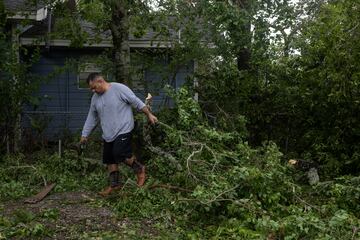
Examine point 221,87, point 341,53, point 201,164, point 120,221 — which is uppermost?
point 341,53

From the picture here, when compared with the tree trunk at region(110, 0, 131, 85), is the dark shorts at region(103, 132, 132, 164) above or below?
below

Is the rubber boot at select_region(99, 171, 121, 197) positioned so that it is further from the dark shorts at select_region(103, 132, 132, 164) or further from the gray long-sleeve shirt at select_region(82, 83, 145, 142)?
the gray long-sleeve shirt at select_region(82, 83, 145, 142)

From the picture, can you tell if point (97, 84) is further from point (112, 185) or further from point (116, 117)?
point (112, 185)

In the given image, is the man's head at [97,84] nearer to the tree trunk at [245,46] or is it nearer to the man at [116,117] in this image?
the man at [116,117]

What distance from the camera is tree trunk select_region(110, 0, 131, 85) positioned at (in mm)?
9477

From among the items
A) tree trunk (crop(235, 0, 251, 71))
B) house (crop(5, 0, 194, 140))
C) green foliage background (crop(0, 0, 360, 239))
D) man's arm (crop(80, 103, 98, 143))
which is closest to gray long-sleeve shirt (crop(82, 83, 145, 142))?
man's arm (crop(80, 103, 98, 143))

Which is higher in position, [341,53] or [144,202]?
[341,53]

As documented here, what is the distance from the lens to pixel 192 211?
20.3 feet

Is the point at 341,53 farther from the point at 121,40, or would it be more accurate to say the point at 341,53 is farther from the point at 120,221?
the point at 120,221

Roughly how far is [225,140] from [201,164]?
0.97m

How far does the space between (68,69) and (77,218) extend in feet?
17.7

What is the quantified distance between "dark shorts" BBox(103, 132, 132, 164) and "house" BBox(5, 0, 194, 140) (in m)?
3.13

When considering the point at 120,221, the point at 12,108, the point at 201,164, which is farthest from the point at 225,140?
the point at 12,108

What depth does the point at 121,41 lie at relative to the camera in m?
9.62
